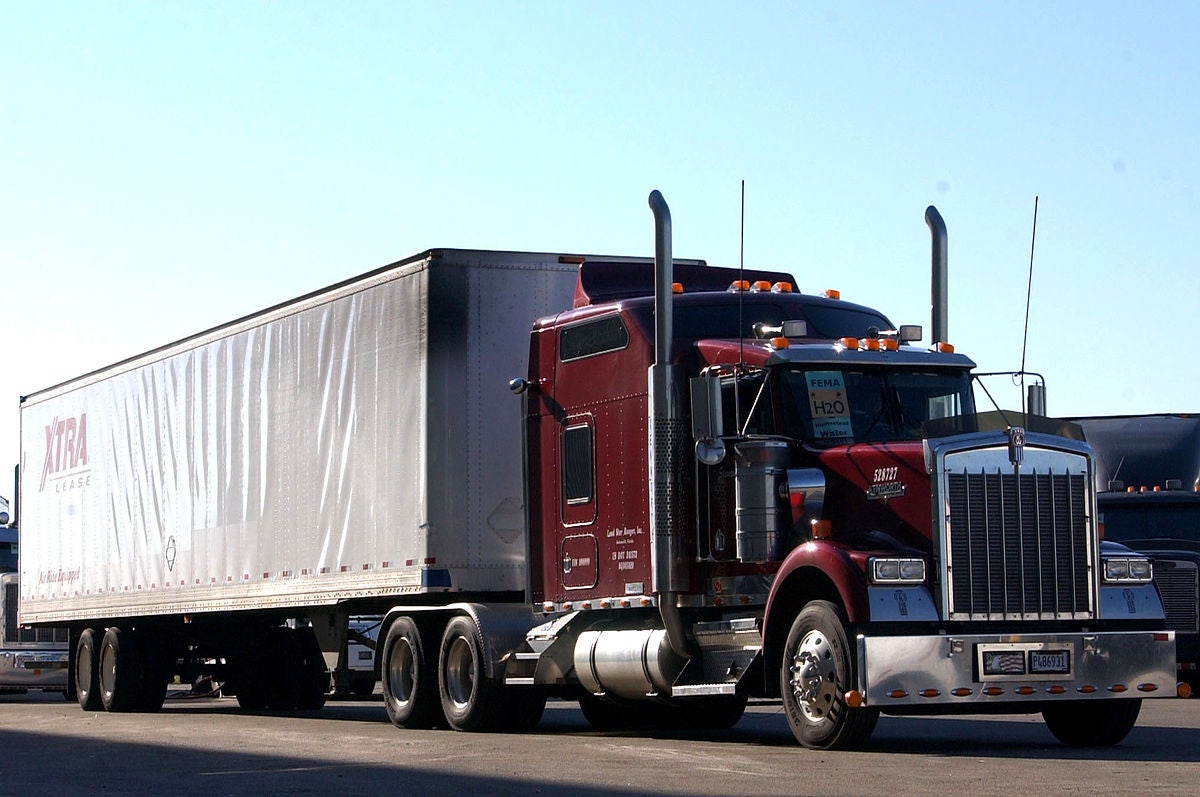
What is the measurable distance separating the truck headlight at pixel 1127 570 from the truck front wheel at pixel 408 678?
6963mm

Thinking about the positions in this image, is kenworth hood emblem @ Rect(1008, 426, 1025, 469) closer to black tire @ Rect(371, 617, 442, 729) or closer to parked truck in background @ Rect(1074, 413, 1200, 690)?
black tire @ Rect(371, 617, 442, 729)

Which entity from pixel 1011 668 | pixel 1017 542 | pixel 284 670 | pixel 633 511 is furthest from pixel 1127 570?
pixel 284 670

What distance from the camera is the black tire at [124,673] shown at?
82.8 ft

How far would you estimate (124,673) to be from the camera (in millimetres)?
25266

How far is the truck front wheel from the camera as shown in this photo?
1831cm

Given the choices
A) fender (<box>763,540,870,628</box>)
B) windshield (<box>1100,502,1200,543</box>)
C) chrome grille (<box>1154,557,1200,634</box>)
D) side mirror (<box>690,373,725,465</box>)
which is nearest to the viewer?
fender (<box>763,540,870,628</box>)

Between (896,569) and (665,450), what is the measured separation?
2565 millimetres

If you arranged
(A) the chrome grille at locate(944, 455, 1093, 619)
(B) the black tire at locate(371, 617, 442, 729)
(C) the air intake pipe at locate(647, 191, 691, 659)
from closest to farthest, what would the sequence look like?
(A) the chrome grille at locate(944, 455, 1093, 619) < (C) the air intake pipe at locate(647, 191, 691, 659) < (B) the black tire at locate(371, 617, 442, 729)

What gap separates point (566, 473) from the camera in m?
16.9

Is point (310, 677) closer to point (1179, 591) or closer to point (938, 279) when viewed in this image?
point (938, 279)

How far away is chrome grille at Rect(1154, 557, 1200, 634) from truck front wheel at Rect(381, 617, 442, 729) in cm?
1012

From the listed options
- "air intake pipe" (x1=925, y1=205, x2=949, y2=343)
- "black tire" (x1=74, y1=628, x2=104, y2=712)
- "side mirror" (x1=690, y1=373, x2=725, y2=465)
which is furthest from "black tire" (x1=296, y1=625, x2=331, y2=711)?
"side mirror" (x1=690, y1=373, x2=725, y2=465)

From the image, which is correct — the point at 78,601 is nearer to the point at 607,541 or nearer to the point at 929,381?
the point at 607,541

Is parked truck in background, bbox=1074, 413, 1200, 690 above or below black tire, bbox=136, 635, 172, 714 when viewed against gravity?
above
